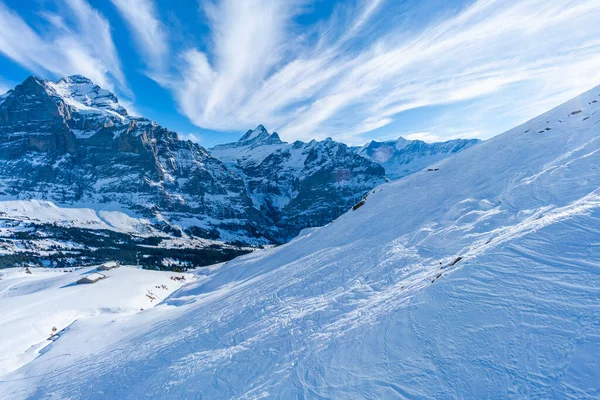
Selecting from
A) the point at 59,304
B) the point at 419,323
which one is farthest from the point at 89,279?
the point at 419,323

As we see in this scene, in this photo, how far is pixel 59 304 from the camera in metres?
32.6

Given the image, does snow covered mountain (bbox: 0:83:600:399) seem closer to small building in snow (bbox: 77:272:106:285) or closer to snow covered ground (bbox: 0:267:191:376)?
snow covered ground (bbox: 0:267:191:376)

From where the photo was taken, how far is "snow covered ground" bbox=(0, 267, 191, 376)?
22188 mm

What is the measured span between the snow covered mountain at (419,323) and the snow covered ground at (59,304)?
6355 mm

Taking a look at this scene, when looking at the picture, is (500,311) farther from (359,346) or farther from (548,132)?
(548,132)

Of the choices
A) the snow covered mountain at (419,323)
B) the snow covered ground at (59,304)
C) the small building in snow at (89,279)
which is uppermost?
the small building in snow at (89,279)

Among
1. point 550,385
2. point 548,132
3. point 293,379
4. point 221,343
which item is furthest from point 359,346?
point 548,132

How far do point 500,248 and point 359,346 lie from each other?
18.0 feet

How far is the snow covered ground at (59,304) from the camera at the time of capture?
2219 cm

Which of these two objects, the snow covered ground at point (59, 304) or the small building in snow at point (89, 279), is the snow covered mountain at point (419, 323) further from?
the small building in snow at point (89, 279)

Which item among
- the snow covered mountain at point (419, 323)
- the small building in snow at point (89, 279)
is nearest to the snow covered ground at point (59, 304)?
the small building in snow at point (89, 279)

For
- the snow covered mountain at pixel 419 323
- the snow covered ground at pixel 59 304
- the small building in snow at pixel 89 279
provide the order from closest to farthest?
the snow covered mountain at pixel 419 323 < the snow covered ground at pixel 59 304 < the small building in snow at pixel 89 279

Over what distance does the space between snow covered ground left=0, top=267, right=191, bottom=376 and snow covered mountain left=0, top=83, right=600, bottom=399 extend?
635 cm


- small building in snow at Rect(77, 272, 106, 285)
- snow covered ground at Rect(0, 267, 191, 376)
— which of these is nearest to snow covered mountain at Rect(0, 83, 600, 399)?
snow covered ground at Rect(0, 267, 191, 376)
